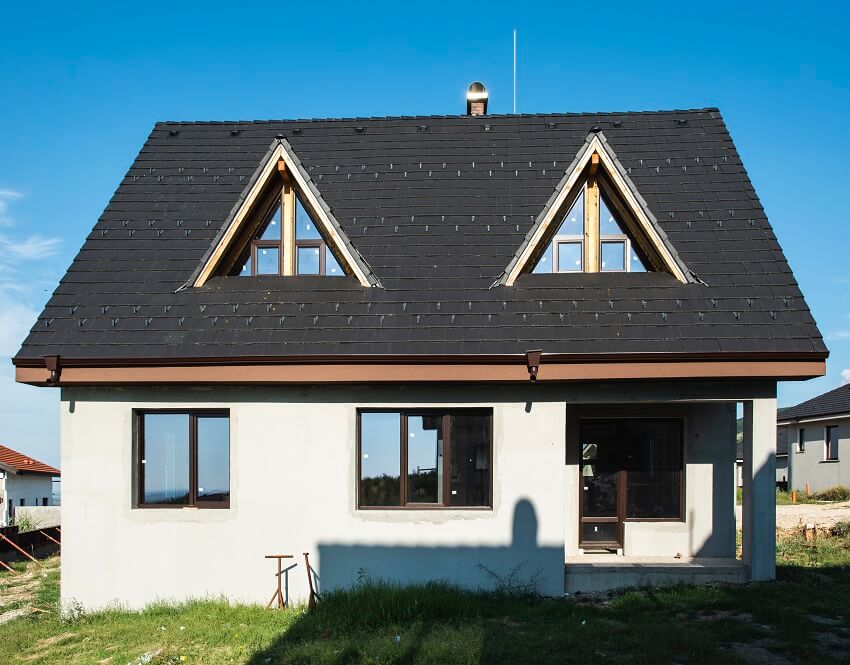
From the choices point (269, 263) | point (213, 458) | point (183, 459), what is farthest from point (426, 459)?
point (269, 263)

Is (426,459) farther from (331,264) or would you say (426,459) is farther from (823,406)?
(823,406)

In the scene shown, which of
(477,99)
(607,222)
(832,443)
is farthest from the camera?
(832,443)

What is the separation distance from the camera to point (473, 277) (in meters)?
11.1

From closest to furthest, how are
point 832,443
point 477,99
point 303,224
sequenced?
point 303,224 < point 477,99 < point 832,443

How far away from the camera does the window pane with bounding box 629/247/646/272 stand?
37.1ft

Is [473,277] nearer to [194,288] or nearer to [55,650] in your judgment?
[194,288]

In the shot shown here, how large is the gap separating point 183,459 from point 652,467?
693cm

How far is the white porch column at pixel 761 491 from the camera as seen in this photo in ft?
32.5

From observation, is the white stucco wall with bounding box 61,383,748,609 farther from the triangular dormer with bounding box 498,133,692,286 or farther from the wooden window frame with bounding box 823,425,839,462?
the wooden window frame with bounding box 823,425,839,462

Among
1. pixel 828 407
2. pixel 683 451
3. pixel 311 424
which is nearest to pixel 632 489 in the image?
pixel 683 451

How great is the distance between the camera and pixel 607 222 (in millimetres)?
11383

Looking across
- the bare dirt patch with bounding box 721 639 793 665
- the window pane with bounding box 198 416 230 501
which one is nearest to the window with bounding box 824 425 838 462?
the bare dirt patch with bounding box 721 639 793 665

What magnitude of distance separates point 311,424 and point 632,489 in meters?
5.03

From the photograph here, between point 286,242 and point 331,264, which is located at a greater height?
point 286,242
